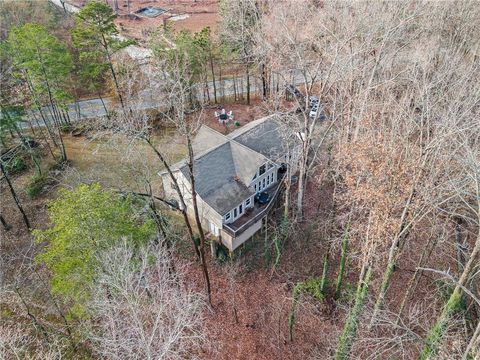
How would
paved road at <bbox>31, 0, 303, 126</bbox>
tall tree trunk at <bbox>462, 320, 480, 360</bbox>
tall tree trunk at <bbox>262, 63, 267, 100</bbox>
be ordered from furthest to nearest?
tall tree trunk at <bbox>262, 63, 267, 100</bbox> < paved road at <bbox>31, 0, 303, 126</bbox> < tall tree trunk at <bbox>462, 320, 480, 360</bbox>

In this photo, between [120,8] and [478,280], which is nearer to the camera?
[478,280]

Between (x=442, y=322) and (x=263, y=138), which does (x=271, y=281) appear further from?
(x=442, y=322)

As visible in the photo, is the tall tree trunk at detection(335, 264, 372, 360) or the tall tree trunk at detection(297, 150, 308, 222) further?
the tall tree trunk at detection(297, 150, 308, 222)

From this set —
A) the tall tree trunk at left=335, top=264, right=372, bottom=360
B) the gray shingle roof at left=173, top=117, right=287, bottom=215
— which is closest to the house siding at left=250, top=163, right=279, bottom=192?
the gray shingle roof at left=173, top=117, right=287, bottom=215

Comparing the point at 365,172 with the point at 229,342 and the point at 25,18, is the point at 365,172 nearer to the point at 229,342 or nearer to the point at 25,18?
the point at 229,342

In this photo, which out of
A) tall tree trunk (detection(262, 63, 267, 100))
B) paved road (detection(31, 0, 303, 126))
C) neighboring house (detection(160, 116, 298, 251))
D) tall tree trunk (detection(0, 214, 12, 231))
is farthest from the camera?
tall tree trunk (detection(262, 63, 267, 100))

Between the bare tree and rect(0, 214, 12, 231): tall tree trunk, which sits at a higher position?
the bare tree

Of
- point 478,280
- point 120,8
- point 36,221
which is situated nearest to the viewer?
point 478,280

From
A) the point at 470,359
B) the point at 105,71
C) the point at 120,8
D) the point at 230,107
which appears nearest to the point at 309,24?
the point at 230,107

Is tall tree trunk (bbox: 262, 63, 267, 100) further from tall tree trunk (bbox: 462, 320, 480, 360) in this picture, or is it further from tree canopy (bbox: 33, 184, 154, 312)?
tall tree trunk (bbox: 462, 320, 480, 360)
